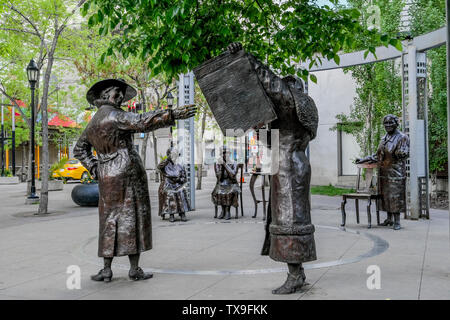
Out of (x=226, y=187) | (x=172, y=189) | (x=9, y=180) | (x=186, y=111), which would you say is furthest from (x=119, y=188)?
(x=9, y=180)

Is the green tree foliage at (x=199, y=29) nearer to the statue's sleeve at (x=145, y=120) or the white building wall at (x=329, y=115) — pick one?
the statue's sleeve at (x=145, y=120)

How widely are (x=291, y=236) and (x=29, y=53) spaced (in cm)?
1929

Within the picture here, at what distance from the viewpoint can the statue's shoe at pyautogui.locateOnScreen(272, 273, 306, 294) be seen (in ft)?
14.6

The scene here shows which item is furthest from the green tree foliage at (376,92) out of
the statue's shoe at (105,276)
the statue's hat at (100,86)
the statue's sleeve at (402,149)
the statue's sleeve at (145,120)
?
the statue's shoe at (105,276)

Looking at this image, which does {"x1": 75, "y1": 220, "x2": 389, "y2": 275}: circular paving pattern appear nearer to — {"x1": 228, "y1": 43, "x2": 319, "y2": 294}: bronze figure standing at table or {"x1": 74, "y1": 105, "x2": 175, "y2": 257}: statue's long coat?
{"x1": 74, "y1": 105, "x2": 175, "y2": 257}: statue's long coat

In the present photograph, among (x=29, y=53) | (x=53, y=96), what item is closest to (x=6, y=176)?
(x=53, y=96)

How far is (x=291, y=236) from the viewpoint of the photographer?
4.41m

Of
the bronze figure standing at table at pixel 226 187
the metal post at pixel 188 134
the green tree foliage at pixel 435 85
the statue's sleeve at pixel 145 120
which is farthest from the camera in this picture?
the green tree foliage at pixel 435 85

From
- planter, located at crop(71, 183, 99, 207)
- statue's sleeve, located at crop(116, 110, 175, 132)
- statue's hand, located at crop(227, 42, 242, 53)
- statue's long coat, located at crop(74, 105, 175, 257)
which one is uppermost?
statue's hand, located at crop(227, 42, 242, 53)

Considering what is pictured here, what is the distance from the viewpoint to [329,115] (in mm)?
20859

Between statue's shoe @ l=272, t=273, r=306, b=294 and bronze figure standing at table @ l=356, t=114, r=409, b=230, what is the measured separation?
5.01 m

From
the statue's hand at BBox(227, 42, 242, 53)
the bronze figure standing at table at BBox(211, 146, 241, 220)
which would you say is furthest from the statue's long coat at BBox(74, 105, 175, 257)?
the bronze figure standing at table at BBox(211, 146, 241, 220)

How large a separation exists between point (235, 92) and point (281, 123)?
0.60 meters

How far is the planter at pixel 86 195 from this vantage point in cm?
1430
